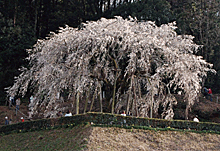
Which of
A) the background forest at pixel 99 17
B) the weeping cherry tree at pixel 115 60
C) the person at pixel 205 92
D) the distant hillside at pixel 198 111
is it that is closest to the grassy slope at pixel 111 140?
the weeping cherry tree at pixel 115 60

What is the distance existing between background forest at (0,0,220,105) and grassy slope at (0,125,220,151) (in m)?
15.5

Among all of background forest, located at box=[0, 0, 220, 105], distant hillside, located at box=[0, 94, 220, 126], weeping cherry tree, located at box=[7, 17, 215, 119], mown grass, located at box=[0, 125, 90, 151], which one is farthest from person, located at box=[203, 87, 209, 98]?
mown grass, located at box=[0, 125, 90, 151]

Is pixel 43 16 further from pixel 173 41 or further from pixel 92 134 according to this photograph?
pixel 92 134

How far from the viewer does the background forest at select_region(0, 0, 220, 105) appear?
29281 millimetres

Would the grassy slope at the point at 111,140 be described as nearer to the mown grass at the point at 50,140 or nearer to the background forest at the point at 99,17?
the mown grass at the point at 50,140

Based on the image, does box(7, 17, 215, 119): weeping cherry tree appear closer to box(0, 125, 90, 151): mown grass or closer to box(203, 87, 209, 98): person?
box(0, 125, 90, 151): mown grass

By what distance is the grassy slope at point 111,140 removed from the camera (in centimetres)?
1229

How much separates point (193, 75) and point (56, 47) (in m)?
6.84

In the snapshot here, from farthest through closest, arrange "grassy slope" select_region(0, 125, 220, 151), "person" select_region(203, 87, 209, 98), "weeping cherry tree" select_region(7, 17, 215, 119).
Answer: "person" select_region(203, 87, 209, 98) < "weeping cherry tree" select_region(7, 17, 215, 119) < "grassy slope" select_region(0, 125, 220, 151)

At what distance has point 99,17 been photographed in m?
31.9

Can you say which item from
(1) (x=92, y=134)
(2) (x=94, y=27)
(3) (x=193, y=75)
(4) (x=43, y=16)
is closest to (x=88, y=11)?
(4) (x=43, y=16)

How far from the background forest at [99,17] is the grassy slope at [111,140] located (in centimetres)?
1547

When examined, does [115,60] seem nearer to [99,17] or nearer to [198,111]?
[198,111]

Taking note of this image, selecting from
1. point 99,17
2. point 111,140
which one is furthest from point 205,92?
point 111,140
